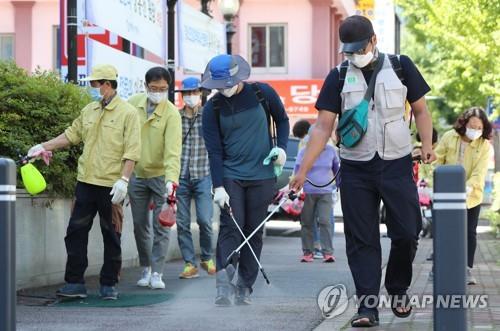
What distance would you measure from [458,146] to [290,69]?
83.9ft

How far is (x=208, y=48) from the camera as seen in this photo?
16719mm

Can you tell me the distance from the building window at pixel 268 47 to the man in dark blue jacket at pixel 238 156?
2760 centimetres

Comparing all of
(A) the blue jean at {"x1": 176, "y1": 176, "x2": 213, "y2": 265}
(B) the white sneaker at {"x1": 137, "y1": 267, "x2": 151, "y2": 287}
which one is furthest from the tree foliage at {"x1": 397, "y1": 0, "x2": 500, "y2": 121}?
(B) the white sneaker at {"x1": 137, "y1": 267, "x2": 151, "y2": 287}

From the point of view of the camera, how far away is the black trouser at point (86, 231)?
28.7ft

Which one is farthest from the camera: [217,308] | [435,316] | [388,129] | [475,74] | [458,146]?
[475,74]

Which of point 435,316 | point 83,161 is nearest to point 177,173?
point 83,161

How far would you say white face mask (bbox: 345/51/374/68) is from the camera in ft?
23.3

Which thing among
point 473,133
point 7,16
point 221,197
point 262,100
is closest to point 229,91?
point 262,100

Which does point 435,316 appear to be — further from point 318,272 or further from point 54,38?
point 54,38

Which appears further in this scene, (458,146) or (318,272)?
(318,272)

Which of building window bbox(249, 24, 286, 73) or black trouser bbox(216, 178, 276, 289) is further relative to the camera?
building window bbox(249, 24, 286, 73)

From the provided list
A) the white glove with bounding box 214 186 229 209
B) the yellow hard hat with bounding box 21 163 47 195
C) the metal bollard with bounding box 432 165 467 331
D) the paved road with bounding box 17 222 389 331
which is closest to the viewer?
the metal bollard with bounding box 432 165 467 331

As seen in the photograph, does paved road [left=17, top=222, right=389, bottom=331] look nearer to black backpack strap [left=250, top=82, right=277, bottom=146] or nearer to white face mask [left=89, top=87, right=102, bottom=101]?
black backpack strap [left=250, top=82, right=277, bottom=146]

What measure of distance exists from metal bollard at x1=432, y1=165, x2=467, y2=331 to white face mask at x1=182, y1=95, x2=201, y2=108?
5731 mm
